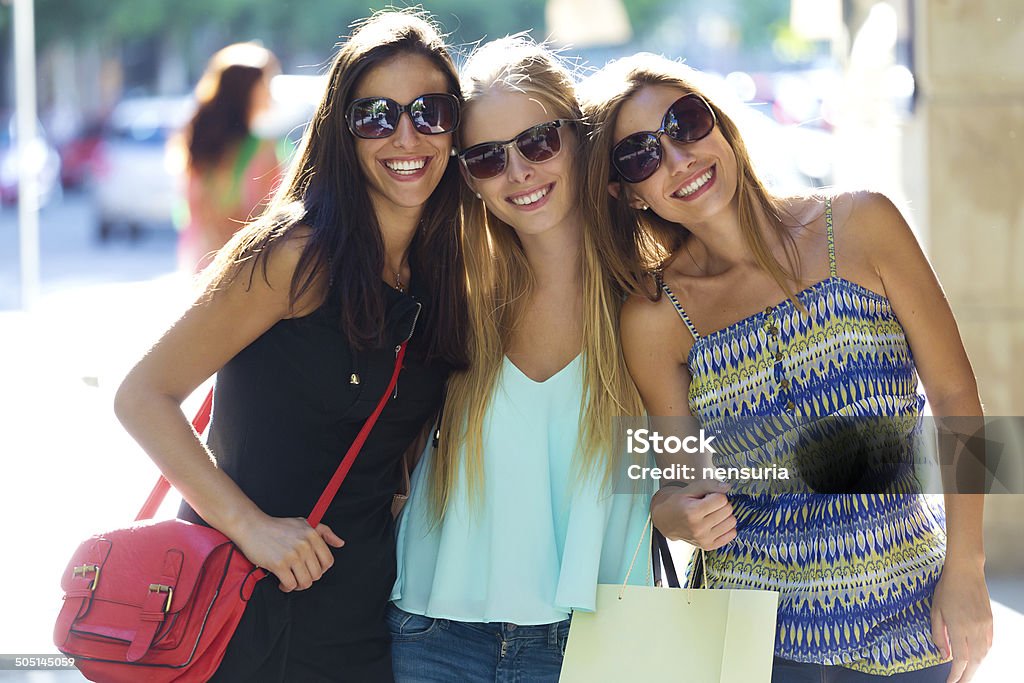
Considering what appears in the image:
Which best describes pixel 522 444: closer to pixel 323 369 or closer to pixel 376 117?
pixel 323 369

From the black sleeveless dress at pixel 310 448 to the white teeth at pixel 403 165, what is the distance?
291 mm

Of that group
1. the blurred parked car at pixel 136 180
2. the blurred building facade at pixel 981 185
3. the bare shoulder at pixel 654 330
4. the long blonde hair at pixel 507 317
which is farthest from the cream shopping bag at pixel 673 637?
the blurred parked car at pixel 136 180

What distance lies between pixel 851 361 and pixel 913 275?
203 millimetres

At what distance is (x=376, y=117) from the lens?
249 centimetres

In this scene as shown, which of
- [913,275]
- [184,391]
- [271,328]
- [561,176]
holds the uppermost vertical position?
[561,176]

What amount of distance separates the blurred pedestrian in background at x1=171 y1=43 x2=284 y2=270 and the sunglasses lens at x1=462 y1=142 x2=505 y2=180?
2.92 m

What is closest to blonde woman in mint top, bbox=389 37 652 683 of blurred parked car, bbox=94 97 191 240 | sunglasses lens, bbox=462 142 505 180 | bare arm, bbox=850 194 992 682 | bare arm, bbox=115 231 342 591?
sunglasses lens, bbox=462 142 505 180

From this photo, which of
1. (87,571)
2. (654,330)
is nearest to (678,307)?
(654,330)

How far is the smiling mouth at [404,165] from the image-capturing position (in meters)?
2.50

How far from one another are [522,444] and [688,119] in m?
0.75

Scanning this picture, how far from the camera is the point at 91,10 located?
Answer: 31.0 metres

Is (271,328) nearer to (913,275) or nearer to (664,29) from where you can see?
(913,275)

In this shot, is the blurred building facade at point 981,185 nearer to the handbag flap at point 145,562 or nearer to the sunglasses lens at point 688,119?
the sunglasses lens at point 688,119

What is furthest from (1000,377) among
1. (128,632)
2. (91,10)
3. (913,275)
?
(91,10)
